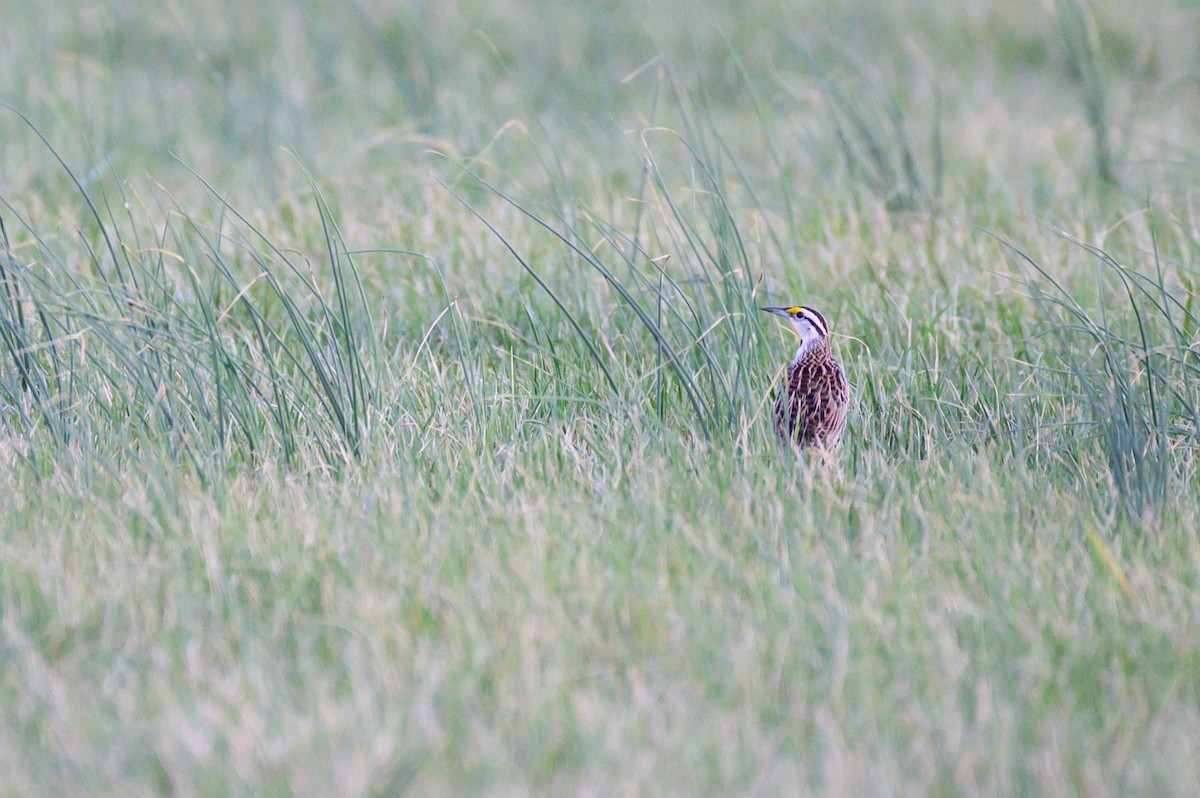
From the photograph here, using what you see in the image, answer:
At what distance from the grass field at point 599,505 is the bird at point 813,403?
0.07 meters

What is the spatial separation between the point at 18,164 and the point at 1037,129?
15.9 feet

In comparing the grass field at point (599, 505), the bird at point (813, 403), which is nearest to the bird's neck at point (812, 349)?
the bird at point (813, 403)

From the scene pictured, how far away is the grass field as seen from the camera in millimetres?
2098

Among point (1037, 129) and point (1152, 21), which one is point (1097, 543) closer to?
point (1037, 129)

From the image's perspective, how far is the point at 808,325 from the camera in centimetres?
351

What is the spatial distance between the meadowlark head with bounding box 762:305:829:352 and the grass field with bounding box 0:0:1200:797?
0.12 m

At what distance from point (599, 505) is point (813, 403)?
664mm

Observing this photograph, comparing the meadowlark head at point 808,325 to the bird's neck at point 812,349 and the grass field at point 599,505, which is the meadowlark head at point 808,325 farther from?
the grass field at point 599,505

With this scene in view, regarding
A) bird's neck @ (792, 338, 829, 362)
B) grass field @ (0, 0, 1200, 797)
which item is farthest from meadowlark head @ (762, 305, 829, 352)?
Answer: grass field @ (0, 0, 1200, 797)

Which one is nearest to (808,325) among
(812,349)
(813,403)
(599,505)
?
(812,349)

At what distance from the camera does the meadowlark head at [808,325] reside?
136 inches

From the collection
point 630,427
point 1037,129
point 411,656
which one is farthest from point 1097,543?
A: point 1037,129

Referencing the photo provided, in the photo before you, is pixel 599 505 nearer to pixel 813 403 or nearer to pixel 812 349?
pixel 813 403

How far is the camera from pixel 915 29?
8711mm
